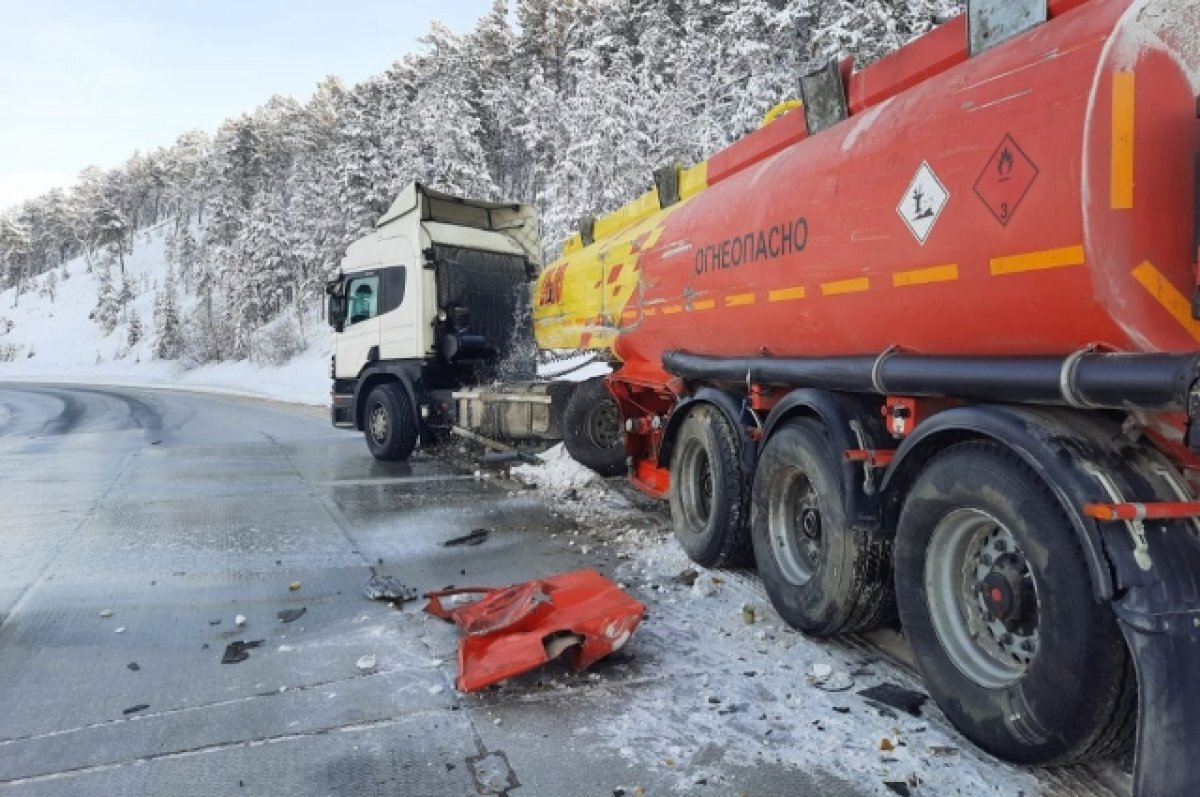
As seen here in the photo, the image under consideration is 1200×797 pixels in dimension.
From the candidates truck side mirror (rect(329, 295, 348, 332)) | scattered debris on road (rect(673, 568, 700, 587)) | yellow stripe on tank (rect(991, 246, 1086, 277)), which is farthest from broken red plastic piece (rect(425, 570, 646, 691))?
truck side mirror (rect(329, 295, 348, 332))

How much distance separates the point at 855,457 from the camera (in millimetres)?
3629

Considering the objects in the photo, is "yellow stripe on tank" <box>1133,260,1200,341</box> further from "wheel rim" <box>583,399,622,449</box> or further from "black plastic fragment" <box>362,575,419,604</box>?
"wheel rim" <box>583,399,622,449</box>

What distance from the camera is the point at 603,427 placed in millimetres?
8156

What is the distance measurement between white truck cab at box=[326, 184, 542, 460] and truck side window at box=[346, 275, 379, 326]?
16mm

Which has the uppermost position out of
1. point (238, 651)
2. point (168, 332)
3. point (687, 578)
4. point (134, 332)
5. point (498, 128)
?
point (498, 128)

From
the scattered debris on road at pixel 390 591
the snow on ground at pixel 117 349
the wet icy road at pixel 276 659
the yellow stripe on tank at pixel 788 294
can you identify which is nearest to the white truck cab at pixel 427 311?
the wet icy road at pixel 276 659

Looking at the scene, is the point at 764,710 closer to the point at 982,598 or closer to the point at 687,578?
the point at 982,598

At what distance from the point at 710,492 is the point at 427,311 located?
6.01 meters

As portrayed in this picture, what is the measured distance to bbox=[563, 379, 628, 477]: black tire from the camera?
8.03m

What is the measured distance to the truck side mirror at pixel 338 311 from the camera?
468 inches

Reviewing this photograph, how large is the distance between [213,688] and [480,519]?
12.1 feet

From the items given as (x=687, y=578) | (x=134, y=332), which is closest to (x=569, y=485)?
(x=687, y=578)

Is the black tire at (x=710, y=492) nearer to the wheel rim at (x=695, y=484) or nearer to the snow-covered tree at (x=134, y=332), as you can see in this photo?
the wheel rim at (x=695, y=484)

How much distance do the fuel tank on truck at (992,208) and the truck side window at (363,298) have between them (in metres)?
7.39
